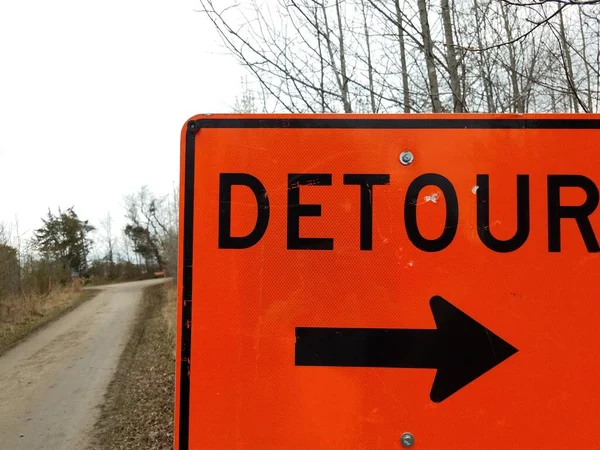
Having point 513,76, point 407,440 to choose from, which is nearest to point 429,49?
point 513,76

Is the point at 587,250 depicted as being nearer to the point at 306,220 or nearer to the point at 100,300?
the point at 306,220

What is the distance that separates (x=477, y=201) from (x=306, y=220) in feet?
1.69

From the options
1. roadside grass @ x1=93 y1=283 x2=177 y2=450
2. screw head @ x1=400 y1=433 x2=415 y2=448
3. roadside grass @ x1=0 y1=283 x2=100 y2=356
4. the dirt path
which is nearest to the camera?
screw head @ x1=400 y1=433 x2=415 y2=448

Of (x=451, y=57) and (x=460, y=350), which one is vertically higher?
(x=451, y=57)

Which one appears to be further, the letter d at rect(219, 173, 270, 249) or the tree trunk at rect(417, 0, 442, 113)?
the tree trunk at rect(417, 0, 442, 113)

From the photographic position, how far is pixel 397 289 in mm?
1428

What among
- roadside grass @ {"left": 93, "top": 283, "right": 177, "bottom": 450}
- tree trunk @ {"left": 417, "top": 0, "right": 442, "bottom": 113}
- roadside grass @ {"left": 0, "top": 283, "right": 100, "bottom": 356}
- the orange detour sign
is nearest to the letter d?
the orange detour sign

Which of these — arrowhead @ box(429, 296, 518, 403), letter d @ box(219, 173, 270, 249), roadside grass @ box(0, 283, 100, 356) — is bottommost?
roadside grass @ box(0, 283, 100, 356)

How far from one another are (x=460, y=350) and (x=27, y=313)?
2211cm

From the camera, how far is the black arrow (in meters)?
1.41

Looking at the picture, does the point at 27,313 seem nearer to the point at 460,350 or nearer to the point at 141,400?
the point at 141,400

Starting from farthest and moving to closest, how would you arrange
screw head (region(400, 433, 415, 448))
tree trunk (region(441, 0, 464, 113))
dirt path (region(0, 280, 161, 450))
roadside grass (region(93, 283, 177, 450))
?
dirt path (region(0, 280, 161, 450)), roadside grass (region(93, 283, 177, 450)), tree trunk (region(441, 0, 464, 113)), screw head (region(400, 433, 415, 448))

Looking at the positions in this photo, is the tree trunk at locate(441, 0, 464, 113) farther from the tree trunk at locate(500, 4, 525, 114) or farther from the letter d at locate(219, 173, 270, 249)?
the letter d at locate(219, 173, 270, 249)

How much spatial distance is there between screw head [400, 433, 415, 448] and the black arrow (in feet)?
0.43
